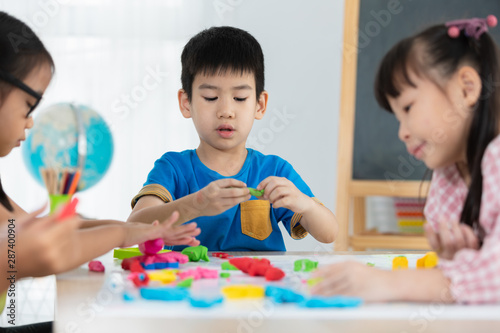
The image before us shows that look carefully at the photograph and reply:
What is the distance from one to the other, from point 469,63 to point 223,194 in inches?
18.3

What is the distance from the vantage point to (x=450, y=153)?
0.72 m

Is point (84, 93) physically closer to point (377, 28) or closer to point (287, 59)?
point (287, 59)

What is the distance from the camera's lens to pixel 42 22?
8.82ft

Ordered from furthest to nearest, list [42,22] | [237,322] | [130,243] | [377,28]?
[42,22]
[377,28]
[130,243]
[237,322]

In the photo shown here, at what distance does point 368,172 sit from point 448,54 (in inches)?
63.5

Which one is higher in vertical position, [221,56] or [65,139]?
[221,56]

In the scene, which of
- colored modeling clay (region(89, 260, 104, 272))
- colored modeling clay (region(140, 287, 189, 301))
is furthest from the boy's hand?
colored modeling clay (region(140, 287, 189, 301))

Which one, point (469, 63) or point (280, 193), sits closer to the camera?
point (469, 63)

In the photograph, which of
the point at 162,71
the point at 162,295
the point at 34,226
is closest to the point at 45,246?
the point at 34,226

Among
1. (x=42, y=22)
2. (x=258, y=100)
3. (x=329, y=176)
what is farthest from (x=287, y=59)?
(x=258, y=100)

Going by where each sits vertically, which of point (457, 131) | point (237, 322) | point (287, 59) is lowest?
point (237, 322)

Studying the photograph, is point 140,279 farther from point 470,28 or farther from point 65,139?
point 65,139

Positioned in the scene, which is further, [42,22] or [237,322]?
[42,22]

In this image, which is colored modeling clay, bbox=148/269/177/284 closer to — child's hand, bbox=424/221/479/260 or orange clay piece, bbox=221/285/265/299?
orange clay piece, bbox=221/285/265/299
